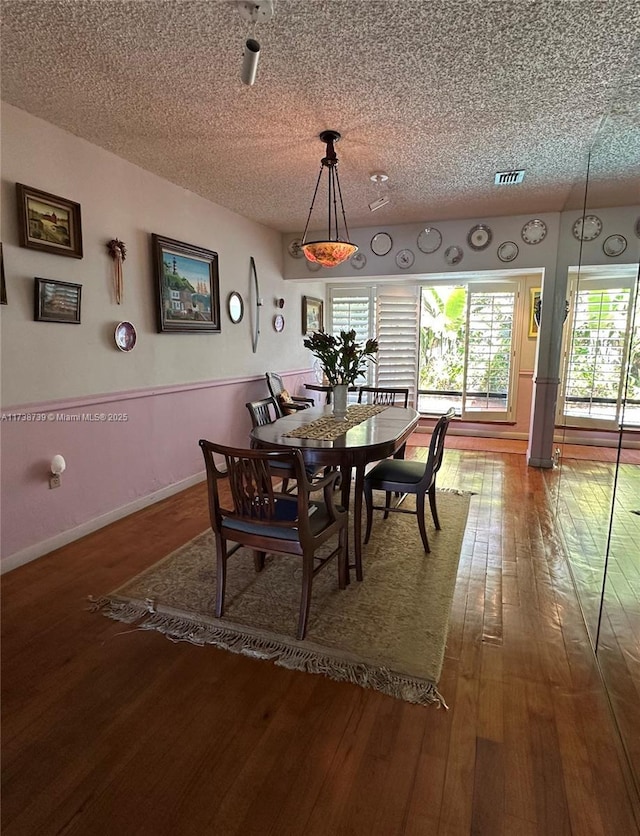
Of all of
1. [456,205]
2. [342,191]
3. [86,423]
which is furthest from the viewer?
[456,205]

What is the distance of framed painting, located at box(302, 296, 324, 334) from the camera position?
586 centimetres

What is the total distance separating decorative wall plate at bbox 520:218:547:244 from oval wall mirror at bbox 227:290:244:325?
2.85 m

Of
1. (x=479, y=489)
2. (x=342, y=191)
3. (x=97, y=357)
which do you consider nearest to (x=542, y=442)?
(x=479, y=489)

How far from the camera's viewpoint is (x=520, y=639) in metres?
1.94

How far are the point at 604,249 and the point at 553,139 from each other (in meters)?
1.16

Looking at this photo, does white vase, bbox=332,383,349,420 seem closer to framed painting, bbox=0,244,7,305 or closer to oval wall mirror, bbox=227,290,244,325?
oval wall mirror, bbox=227,290,244,325

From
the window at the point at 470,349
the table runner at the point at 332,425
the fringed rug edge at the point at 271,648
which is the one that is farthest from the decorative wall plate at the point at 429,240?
the fringed rug edge at the point at 271,648

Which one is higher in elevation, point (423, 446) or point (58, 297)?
point (58, 297)

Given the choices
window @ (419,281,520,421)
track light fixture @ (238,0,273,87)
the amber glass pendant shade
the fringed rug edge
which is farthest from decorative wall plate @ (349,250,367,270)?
the fringed rug edge

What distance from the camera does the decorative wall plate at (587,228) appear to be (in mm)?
3718

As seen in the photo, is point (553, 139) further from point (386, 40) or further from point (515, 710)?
point (515, 710)

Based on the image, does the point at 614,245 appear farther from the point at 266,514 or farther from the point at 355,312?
the point at 355,312

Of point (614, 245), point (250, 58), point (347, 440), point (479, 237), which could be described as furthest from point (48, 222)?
point (614, 245)

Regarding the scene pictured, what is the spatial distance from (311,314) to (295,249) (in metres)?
1.04
